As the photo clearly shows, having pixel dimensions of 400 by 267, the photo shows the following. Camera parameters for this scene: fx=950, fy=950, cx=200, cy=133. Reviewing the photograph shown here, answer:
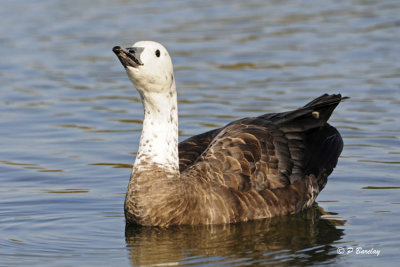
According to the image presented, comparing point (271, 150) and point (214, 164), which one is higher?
point (271, 150)

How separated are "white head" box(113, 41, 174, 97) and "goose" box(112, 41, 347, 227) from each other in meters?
0.01

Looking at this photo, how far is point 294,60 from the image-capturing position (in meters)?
19.7

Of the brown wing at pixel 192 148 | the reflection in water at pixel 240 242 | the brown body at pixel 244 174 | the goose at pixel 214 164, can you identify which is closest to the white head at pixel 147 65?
the goose at pixel 214 164

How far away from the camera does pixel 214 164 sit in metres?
11.0

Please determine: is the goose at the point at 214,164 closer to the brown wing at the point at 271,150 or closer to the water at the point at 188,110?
the brown wing at the point at 271,150

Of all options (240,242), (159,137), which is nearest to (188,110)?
(159,137)

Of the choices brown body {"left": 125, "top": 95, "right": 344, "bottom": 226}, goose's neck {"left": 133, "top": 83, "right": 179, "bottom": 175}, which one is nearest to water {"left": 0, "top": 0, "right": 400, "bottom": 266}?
brown body {"left": 125, "top": 95, "right": 344, "bottom": 226}

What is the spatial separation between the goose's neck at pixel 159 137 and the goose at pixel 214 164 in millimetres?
11

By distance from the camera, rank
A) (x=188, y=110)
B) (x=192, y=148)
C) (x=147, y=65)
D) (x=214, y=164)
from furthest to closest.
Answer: (x=188, y=110) → (x=192, y=148) → (x=214, y=164) → (x=147, y=65)

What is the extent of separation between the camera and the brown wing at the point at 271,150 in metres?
11.1

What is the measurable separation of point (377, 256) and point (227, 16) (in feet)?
50.8

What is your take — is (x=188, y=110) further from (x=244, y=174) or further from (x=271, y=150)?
(x=244, y=174)

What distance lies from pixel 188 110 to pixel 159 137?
5703 millimetres

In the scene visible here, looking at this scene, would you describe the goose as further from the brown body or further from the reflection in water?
the reflection in water
